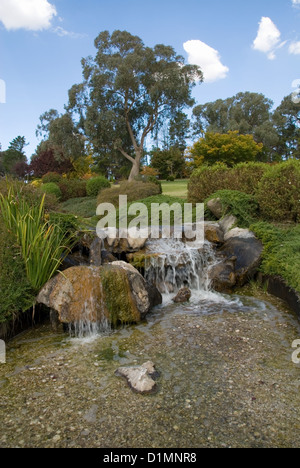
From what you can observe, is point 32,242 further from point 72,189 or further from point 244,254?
point 72,189

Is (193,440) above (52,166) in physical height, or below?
below

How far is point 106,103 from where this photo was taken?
83.7 ft

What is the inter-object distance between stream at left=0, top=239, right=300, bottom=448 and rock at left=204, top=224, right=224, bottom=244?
7.97 ft

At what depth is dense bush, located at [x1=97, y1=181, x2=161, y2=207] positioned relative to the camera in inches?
511

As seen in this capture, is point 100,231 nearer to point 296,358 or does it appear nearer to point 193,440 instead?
point 296,358

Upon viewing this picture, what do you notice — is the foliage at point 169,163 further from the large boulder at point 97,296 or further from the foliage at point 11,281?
the foliage at point 11,281

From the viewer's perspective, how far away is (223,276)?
6.04m

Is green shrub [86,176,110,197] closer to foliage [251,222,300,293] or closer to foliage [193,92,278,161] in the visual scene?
foliage [251,222,300,293]

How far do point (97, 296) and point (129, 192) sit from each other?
8960 mm

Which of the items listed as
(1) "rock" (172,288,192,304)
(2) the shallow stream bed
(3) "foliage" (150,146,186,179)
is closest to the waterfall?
(1) "rock" (172,288,192,304)

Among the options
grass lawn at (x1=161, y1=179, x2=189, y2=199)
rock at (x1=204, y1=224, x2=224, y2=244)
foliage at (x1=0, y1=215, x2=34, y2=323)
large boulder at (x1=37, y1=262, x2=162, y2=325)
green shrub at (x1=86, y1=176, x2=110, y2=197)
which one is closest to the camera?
foliage at (x1=0, y1=215, x2=34, y2=323)

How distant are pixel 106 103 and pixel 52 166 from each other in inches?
266

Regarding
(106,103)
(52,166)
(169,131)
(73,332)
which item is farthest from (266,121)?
(73,332)

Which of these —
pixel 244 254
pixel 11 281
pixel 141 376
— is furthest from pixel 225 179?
pixel 141 376
